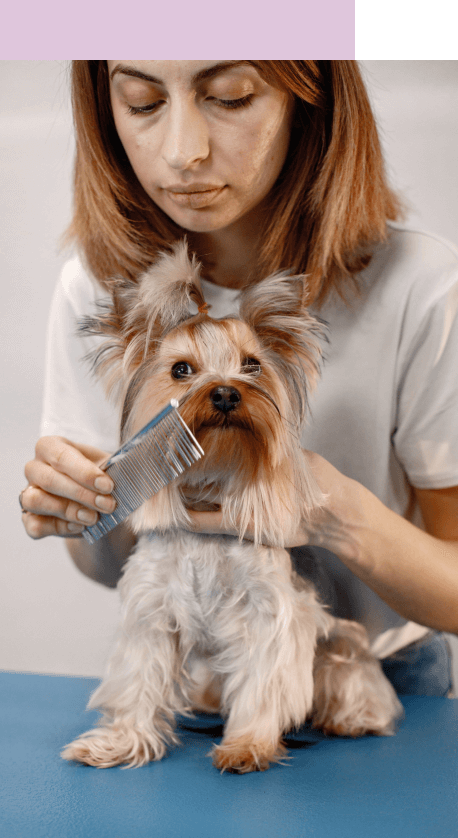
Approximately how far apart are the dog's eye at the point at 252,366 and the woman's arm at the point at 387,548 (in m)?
0.16

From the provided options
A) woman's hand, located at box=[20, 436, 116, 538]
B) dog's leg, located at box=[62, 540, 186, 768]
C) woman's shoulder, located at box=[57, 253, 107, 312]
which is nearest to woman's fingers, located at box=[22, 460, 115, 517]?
woman's hand, located at box=[20, 436, 116, 538]

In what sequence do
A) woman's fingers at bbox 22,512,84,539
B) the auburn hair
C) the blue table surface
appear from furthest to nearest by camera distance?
1. the auburn hair
2. woman's fingers at bbox 22,512,84,539
3. the blue table surface

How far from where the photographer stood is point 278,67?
1138 mm

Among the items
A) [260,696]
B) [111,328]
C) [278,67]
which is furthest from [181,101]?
[260,696]

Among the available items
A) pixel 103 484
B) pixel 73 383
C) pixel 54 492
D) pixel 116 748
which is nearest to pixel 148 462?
pixel 103 484

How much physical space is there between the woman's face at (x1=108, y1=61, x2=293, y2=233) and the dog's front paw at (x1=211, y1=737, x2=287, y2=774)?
85cm

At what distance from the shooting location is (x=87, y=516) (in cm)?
102

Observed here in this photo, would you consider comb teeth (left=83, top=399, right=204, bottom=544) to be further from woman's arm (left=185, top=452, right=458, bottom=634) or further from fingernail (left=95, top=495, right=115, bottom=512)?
woman's arm (left=185, top=452, right=458, bottom=634)

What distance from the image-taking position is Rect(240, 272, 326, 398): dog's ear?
1.00 metres

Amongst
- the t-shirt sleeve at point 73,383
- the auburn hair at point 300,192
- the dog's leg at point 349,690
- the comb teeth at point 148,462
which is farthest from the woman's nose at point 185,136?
the dog's leg at point 349,690

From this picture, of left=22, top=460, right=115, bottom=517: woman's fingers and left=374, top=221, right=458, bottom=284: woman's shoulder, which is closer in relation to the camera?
left=22, top=460, right=115, bottom=517: woman's fingers

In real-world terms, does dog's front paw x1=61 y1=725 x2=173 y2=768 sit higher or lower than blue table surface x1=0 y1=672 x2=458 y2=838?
higher

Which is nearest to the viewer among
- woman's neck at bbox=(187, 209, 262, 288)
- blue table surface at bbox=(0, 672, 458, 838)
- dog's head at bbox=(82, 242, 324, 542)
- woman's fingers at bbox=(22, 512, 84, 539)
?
blue table surface at bbox=(0, 672, 458, 838)

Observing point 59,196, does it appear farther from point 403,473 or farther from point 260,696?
point 260,696
